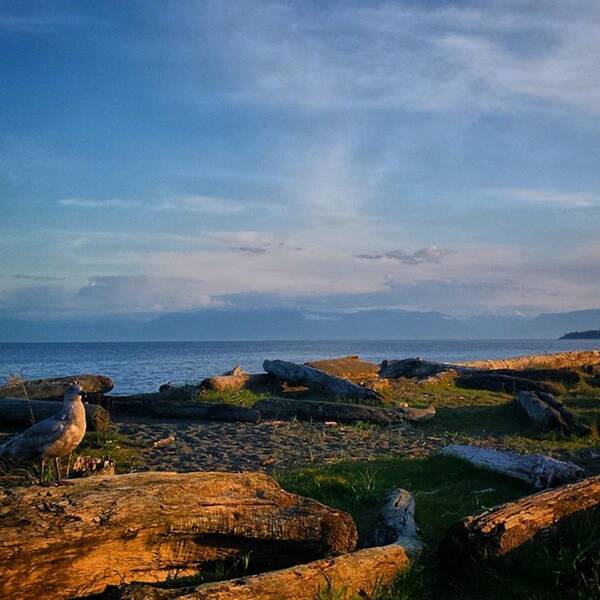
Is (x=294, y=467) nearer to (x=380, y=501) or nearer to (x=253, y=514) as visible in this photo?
(x=380, y=501)

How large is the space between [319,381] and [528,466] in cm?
1155

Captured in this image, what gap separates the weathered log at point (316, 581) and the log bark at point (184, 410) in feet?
30.9

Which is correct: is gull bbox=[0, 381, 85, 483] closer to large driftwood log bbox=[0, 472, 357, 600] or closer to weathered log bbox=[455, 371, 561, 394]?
large driftwood log bbox=[0, 472, 357, 600]

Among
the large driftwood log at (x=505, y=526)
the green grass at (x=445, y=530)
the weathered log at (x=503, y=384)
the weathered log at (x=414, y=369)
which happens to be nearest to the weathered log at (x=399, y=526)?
the green grass at (x=445, y=530)

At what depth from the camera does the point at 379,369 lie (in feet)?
91.2

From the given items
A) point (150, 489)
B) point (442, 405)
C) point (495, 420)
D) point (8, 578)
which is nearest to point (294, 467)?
point (150, 489)

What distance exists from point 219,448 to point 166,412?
405 centimetres

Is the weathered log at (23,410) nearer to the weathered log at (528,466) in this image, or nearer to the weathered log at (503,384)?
the weathered log at (528,466)

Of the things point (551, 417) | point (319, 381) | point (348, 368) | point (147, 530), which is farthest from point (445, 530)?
point (348, 368)

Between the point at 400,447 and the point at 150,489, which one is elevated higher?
the point at 150,489

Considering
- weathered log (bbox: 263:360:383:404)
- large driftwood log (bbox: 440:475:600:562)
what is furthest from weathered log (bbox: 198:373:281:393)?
large driftwood log (bbox: 440:475:600:562)

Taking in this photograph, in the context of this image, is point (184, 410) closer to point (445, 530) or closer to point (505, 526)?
point (445, 530)

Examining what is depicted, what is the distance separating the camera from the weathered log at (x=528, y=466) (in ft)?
23.9

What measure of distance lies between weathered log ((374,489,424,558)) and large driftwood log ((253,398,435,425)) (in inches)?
313
